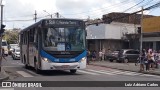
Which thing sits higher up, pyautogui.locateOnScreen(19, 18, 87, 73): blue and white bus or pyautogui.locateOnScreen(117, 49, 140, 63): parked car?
pyautogui.locateOnScreen(19, 18, 87, 73): blue and white bus

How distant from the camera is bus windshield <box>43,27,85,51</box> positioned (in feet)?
73.2

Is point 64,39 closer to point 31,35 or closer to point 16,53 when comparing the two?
point 31,35

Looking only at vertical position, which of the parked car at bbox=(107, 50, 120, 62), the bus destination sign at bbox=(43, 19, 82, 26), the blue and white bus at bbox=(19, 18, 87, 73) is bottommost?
the parked car at bbox=(107, 50, 120, 62)

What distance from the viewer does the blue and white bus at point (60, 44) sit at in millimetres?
22281

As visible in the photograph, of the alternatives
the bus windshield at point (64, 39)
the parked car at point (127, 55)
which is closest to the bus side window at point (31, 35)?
the bus windshield at point (64, 39)

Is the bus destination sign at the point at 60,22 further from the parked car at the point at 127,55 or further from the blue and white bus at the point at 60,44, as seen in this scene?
the parked car at the point at 127,55

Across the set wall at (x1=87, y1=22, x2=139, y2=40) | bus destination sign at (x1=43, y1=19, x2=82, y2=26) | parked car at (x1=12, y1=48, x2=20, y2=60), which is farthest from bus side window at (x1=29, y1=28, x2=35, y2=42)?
parked car at (x1=12, y1=48, x2=20, y2=60)

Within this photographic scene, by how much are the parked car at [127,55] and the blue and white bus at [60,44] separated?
22580 millimetres

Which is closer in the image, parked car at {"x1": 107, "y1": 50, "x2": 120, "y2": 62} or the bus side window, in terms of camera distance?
the bus side window

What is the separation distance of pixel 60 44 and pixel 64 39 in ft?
1.21

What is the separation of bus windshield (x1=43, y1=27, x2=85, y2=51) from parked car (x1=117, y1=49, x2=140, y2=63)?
22.7m

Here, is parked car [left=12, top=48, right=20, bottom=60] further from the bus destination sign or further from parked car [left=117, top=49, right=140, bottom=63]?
the bus destination sign

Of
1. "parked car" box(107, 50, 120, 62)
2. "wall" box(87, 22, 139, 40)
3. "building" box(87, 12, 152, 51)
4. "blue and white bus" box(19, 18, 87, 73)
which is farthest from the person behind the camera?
"wall" box(87, 22, 139, 40)

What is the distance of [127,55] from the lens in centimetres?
4538
